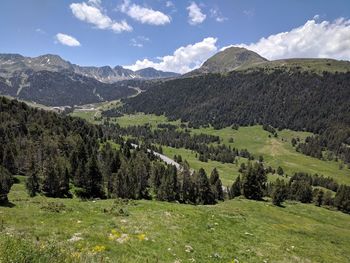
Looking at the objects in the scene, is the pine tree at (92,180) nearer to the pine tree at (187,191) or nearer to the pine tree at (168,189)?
the pine tree at (168,189)

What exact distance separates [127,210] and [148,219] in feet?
20.5

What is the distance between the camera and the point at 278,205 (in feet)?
298

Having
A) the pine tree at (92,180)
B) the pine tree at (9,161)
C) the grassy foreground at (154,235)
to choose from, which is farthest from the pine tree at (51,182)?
the grassy foreground at (154,235)

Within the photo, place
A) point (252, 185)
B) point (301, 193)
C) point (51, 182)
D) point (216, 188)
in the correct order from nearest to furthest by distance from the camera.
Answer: point (51, 182) < point (252, 185) < point (216, 188) < point (301, 193)

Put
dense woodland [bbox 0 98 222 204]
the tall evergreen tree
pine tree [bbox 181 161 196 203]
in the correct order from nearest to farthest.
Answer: dense woodland [bbox 0 98 222 204]
pine tree [bbox 181 161 196 203]
the tall evergreen tree

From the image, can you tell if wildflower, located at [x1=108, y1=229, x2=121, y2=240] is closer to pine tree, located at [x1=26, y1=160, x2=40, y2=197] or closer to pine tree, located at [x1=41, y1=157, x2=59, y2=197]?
pine tree, located at [x1=26, y1=160, x2=40, y2=197]

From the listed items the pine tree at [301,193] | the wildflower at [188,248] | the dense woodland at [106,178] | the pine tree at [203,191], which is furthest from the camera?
the pine tree at [301,193]

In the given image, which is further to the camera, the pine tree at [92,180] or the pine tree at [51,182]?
the pine tree at [92,180]

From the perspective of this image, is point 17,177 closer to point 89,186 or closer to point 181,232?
point 89,186

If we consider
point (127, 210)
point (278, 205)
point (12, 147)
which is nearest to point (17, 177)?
point (12, 147)

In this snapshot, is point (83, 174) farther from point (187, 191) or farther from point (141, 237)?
point (141, 237)

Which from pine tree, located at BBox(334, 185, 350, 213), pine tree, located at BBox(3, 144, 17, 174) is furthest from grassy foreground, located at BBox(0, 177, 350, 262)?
pine tree, located at BBox(334, 185, 350, 213)

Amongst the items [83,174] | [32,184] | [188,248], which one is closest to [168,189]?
[83,174]

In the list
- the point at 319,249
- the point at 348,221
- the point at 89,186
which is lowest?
the point at 348,221
